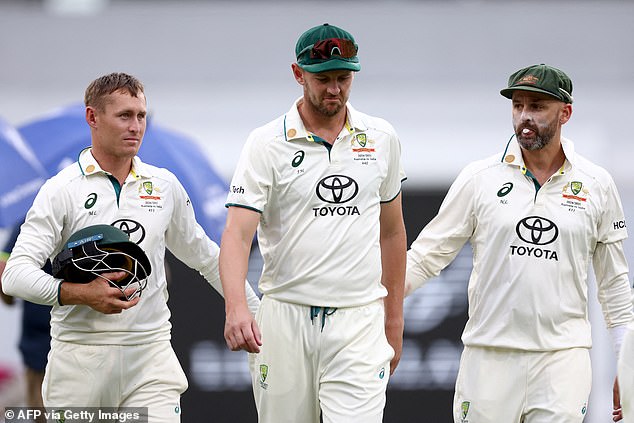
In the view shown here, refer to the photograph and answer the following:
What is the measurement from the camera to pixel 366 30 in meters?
14.0

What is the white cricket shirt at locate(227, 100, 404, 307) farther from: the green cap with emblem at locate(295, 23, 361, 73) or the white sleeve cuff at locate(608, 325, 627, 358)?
the white sleeve cuff at locate(608, 325, 627, 358)

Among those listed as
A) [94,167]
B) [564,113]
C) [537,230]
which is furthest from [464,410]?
[94,167]

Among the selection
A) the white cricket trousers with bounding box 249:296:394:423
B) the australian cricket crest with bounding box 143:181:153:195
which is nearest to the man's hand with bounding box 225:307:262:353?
the white cricket trousers with bounding box 249:296:394:423

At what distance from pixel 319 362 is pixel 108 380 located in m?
0.95

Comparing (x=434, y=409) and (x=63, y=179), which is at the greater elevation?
(x=63, y=179)

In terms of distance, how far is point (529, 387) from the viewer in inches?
239

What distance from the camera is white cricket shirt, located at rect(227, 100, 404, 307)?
5.86m

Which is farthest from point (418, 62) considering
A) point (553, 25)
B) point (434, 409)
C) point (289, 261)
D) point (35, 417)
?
point (289, 261)

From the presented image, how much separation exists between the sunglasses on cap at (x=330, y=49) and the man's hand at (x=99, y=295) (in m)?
1.29

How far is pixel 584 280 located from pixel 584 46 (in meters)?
8.28

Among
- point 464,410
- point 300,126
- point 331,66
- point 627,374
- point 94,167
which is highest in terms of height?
point 331,66

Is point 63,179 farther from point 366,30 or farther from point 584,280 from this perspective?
point 366,30

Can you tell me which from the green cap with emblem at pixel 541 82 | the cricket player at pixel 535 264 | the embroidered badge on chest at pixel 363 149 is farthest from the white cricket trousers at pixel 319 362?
the green cap with emblem at pixel 541 82

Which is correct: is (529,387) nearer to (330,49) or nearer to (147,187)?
(330,49)
